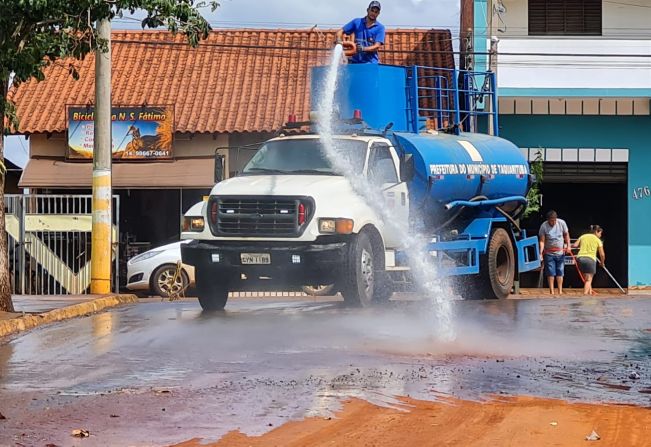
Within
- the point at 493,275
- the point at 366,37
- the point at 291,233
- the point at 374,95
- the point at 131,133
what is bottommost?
the point at 493,275

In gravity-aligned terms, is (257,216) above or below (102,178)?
below

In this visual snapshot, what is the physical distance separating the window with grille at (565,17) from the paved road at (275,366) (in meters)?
13.8

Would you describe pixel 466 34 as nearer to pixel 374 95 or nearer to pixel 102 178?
pixel 102 178

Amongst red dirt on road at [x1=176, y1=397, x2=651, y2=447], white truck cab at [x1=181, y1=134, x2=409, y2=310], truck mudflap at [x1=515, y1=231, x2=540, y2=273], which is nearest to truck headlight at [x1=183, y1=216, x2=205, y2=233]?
white truck cab at [x1=181, y1=134, x2=409, y2=310]

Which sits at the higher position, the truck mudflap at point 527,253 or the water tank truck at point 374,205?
the water tank truck at point 374,205

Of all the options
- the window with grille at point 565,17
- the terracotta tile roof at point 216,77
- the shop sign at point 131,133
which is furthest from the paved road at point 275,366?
the window with grille at point 565,17

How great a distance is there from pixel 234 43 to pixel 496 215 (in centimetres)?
1382

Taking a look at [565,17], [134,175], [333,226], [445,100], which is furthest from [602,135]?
[333,226]

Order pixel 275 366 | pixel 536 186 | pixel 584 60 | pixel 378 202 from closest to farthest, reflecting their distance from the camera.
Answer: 1. pixel 275 366
2. pixel 378 202
3. pixel 536 186
4. pixel 584 60

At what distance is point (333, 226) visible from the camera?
13.8m

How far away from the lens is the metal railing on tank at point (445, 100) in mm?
16531

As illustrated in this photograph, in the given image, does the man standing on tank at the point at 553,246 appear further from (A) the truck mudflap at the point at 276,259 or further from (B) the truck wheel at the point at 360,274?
(A) the truck mudflap at the point at 276,259

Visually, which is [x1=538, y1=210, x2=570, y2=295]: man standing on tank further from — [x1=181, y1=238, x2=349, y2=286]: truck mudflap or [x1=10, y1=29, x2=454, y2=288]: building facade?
[x1=181, y1=238, x2=349, y2=286]: truck mudflap

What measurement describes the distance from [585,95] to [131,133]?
35.1 feet
